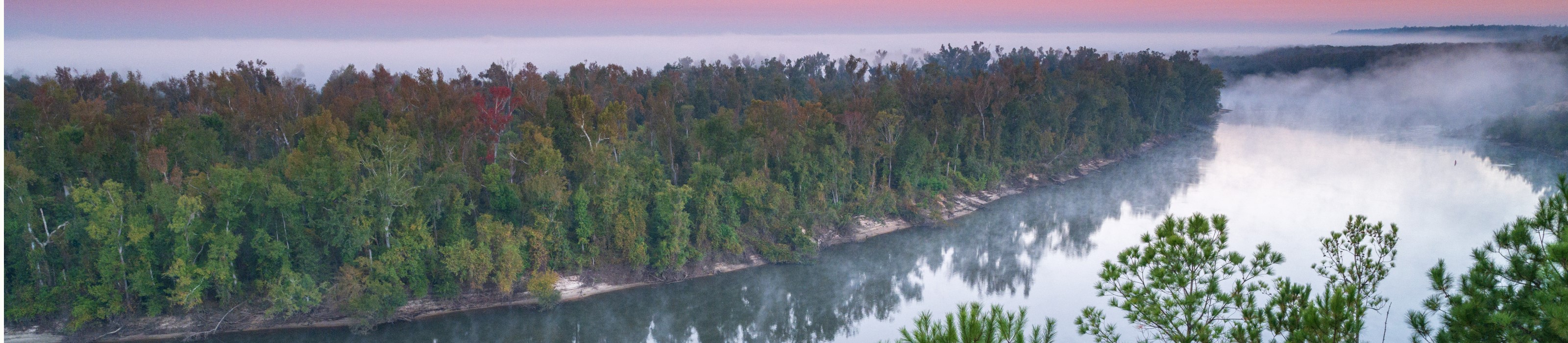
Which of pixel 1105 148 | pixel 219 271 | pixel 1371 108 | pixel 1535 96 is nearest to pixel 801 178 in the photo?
pixel 219 271

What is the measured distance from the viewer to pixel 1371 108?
55.1 metres

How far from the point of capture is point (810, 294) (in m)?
18.4

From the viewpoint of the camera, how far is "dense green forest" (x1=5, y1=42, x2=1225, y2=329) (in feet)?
48.3

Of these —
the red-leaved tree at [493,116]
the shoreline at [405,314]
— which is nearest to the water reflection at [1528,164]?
the shoreline at [405,314]

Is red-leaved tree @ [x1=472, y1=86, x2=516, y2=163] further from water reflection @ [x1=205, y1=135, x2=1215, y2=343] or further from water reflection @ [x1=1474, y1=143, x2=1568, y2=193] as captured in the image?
water reflection @ [x1=1474, y1=143, x2=1568, y2=193]

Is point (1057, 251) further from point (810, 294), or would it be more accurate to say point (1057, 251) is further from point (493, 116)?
point (493, 116)

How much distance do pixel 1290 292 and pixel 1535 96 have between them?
166ft

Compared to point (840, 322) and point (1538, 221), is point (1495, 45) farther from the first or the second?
point (1538, 221)

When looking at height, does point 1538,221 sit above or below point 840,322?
above

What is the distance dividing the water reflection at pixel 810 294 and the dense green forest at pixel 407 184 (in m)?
0.63

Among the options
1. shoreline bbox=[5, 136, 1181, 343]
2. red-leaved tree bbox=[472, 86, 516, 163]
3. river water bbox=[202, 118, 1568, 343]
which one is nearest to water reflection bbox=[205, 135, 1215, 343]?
river water bbox=[202, 118, 1568, 343]

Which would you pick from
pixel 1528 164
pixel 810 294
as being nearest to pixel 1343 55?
pixel 1528 164

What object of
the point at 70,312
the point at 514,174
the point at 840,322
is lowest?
the point at 840,322

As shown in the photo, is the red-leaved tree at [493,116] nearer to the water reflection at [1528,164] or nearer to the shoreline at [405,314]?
the shoreline at [405,314]
